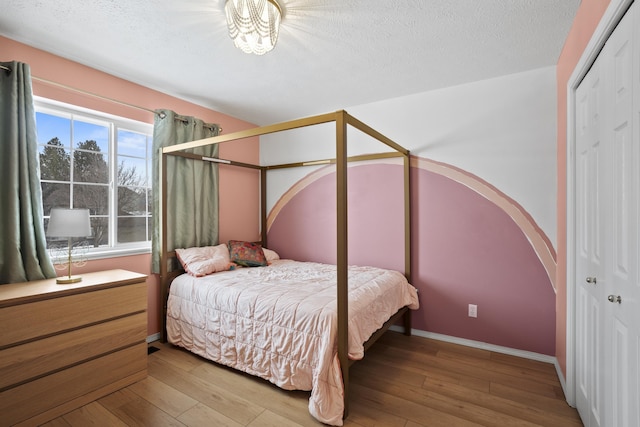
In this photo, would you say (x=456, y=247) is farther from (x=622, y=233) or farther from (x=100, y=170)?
(x=100, y=170)

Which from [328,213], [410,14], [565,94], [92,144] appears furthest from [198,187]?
[565,94]

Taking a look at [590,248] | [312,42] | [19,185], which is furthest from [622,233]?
[19,185]

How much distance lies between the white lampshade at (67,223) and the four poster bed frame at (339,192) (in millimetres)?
786

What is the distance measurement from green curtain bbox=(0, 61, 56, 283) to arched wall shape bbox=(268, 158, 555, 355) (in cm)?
250

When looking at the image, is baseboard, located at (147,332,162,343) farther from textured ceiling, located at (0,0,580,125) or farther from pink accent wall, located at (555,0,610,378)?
pink accent wall, located at (555,0,610,378)

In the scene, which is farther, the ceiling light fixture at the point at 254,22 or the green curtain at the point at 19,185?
the green curtain at the point at 19,185

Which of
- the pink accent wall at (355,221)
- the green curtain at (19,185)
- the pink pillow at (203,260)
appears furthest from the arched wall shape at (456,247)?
the green curtain at (19,185)

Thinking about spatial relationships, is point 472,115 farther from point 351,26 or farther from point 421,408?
point 421,408

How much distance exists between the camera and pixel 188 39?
2.07 metres

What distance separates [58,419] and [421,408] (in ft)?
7.27

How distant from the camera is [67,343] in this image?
1.88 m

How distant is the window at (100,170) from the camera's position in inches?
93.0

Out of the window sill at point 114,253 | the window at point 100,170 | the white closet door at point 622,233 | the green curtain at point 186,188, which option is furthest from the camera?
the green curtain at point 186,188

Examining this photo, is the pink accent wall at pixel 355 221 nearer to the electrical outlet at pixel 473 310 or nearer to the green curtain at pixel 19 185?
the electrical outlet at pixel 473 310
